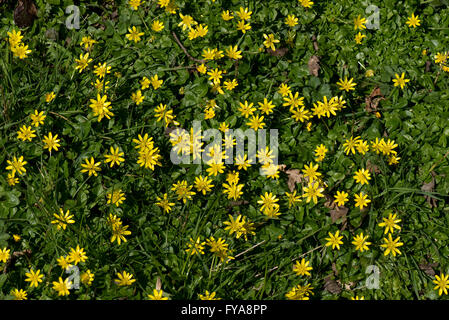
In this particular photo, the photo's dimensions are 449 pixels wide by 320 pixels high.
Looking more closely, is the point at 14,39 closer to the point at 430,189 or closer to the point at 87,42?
the point at 87,42

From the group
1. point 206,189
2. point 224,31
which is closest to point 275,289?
point 206,189

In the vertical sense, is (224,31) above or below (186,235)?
above

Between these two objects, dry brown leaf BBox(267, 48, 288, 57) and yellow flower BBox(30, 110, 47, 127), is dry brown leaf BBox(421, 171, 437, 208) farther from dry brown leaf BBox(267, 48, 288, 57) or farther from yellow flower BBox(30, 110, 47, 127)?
yellow flower BBox(30, 110, 47, 127)

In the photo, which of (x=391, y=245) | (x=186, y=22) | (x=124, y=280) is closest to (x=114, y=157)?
(x=124, y=280)

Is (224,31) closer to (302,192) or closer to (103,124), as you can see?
(103,124)

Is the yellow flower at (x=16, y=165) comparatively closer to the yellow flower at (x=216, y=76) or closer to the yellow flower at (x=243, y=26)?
the yellow flower at (x=216, y=76)

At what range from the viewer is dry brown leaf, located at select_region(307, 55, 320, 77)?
3944 mm

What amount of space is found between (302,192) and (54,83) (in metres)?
2.36

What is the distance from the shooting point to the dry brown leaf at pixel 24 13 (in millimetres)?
4020

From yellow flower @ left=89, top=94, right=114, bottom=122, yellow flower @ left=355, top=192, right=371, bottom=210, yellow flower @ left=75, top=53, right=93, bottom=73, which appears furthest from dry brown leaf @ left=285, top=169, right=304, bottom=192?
yellow flower @ left=75, top=53, right=93, bottom=73

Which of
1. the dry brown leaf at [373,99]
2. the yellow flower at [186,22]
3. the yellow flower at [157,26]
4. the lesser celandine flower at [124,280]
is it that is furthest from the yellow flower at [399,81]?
A: the lesser celandine flower at [124,280]

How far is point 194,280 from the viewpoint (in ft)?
10.6

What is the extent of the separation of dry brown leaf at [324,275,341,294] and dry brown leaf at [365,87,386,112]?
157cm

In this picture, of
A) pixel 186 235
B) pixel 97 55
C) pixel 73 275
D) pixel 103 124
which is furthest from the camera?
pixel 97 55
